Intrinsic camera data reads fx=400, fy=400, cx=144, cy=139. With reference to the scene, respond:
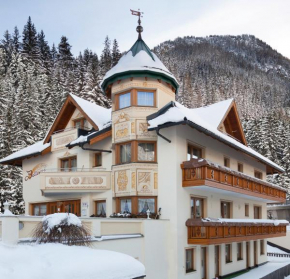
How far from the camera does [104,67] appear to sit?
91.8m

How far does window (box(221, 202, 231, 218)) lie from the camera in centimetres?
2550

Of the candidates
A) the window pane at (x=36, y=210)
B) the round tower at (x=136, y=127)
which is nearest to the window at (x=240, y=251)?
the round tower at (x=136, y=127)

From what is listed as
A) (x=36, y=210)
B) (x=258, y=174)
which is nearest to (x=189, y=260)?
(x=36, y=210)

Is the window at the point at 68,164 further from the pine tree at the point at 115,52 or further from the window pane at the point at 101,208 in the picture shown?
the pine tree at the point at 115,52

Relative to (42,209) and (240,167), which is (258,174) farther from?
(42,209)

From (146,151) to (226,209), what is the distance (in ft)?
27.1

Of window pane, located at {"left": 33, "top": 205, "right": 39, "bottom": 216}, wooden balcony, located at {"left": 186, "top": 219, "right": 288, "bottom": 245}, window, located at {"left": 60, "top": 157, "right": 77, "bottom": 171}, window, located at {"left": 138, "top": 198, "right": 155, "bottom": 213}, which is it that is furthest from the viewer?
window pane, located at {"left": 33, "top": 205, "right": 39, "bottom": 216}

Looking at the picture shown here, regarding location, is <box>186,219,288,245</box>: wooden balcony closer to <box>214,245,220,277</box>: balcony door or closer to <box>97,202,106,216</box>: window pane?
<box>214,245,220,277</box>: balcony door

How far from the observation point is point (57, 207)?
25.3m

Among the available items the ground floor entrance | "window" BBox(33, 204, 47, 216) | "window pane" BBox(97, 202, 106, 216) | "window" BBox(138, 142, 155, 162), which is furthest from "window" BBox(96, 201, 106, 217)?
"window" BBox(33, 204, 47, 216)

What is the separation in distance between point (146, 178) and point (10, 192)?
22.6 m

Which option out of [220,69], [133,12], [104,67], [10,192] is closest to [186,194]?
[133,12]

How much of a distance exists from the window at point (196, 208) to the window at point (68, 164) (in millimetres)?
7761

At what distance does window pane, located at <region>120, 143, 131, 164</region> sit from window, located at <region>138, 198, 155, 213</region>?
7.43 feet
